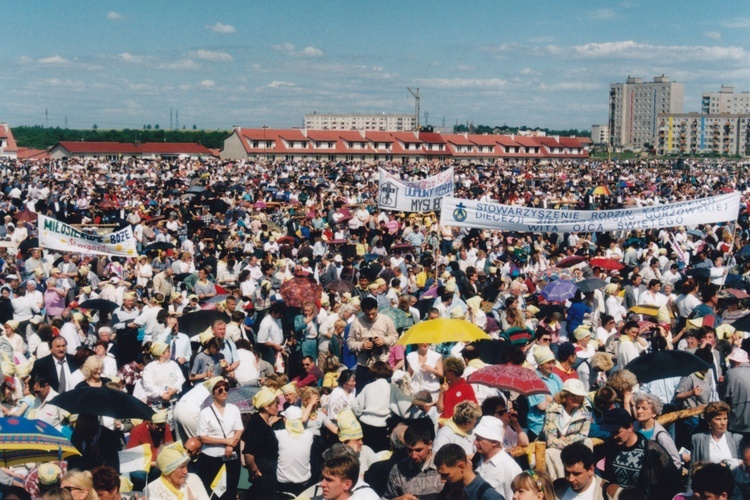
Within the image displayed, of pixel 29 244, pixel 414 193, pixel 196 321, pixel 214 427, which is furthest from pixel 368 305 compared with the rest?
pixel 29 244

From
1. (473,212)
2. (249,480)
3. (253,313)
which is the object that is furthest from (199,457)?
(473,212)

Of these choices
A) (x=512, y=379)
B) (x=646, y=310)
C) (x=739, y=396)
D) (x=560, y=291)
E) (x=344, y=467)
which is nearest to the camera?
(x=344, y=467)

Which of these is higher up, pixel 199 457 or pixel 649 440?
pixel 649 440

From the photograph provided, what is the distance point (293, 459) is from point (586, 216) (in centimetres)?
743

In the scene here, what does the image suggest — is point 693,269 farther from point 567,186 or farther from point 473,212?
point 567,186

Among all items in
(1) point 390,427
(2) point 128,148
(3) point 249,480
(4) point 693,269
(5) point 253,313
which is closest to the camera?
(3) point 249,480

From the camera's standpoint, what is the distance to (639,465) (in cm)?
540

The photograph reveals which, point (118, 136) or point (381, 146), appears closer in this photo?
point (381, 146)

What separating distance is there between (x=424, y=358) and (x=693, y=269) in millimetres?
7582

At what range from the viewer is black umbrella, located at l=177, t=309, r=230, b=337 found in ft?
30.2

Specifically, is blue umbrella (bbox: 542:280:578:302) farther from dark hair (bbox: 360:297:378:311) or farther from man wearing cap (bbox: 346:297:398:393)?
dark hair (bbox: 360:297:378:311)

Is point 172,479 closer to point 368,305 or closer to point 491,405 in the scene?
point 491,405

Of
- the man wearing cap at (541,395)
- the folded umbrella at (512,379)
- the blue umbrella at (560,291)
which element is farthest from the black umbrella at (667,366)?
the blue umbrella at (560,291)

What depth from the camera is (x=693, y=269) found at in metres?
13.7
